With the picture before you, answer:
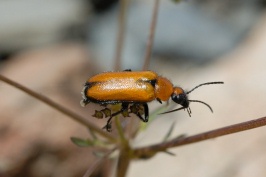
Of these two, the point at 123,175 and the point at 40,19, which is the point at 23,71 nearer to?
the point at 40,19

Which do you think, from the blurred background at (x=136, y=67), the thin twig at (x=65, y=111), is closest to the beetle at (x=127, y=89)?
the thin twig at (x=65, y=111)

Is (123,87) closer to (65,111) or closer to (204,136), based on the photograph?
(204,136)

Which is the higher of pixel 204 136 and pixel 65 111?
pixel 65 111

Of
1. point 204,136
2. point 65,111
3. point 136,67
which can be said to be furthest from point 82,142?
Result: point 136,67

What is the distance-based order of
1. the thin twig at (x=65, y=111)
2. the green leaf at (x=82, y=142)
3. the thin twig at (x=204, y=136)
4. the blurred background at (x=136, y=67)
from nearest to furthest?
the thin twig at (x=204, y=136), the thin twig at (x=65, y=111), the green leaf at (x=82, y=142), the blurred background at (x=136, y=67)

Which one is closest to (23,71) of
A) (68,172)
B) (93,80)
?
(68,172)

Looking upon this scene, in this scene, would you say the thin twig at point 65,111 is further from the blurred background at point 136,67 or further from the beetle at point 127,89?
the blurred background at point 136,67
